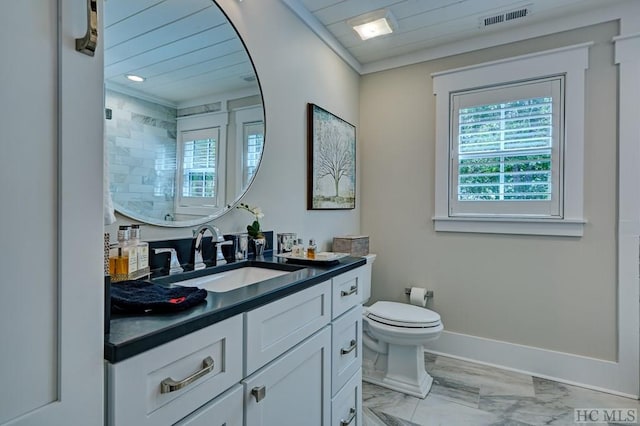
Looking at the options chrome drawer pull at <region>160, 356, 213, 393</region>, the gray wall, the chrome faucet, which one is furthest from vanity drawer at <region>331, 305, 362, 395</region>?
the gray wall

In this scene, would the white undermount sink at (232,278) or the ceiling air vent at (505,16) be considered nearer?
the white undermount sink at (232,278)

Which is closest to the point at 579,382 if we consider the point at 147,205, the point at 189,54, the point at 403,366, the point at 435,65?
the point at 403,366

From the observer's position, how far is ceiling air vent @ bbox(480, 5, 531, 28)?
7.14ft

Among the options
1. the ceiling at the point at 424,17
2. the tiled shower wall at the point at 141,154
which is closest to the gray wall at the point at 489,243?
the ceiling at the point at 424,17

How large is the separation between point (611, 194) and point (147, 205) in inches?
103

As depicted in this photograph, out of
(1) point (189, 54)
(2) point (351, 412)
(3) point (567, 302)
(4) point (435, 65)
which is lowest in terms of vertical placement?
(2) point (351, 412)

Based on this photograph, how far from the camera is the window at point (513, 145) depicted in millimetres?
2258

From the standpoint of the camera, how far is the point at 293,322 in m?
1.13

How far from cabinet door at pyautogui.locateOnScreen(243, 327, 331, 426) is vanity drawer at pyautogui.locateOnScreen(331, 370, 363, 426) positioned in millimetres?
65

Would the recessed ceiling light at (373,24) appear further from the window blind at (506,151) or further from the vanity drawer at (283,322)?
the vanity drawer at (283,322)

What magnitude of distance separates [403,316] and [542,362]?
3.47ft

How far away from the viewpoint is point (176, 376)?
73 centimetres

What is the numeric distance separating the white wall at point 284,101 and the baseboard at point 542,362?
4.12 feet

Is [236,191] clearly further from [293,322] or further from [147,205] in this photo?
[293,322]
